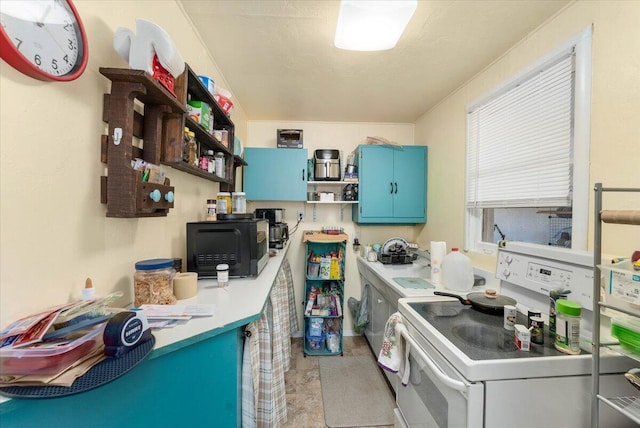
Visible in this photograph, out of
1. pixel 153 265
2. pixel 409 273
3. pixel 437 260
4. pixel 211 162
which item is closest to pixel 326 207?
pixel 409 273

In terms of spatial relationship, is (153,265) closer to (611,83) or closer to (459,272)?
(459,272)

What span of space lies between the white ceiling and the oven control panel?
4.13 feet

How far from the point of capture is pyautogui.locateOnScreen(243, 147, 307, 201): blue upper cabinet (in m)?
2.58

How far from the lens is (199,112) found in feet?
4.22

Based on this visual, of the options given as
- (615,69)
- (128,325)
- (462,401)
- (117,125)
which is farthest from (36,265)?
(615,69)

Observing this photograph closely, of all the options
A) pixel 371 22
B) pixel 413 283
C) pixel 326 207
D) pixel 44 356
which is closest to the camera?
pixel 44 356

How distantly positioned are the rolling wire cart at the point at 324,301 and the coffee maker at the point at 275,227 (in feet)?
0.79

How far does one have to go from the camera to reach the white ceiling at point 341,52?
1.31 meters

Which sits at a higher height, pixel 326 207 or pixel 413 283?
pixel 326 207

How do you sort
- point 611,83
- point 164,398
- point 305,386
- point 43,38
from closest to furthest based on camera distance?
point 43,38
point 164,398
point 611,83
point 305,386

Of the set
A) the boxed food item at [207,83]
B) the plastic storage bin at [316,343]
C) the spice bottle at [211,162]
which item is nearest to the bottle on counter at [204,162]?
the spice bottle at [211,162]

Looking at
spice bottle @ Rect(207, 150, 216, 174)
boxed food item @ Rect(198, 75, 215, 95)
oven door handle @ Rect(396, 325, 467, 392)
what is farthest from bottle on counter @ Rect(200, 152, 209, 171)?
oven door handle @ Rect(396, 325, 467, 392)

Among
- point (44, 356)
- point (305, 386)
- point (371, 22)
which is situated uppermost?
point (371, 22)

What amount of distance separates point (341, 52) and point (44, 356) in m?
1.90
